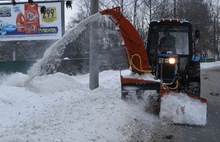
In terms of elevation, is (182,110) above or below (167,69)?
below

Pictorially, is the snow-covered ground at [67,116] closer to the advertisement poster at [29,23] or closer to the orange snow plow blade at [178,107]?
the orange snow plow blade at [178,107]

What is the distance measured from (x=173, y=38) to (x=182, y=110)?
3.02 m

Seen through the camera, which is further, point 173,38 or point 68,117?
point 173,38

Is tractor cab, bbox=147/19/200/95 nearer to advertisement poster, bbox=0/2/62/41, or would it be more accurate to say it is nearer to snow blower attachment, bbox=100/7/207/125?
snow blower attachment, bbox=100/7/207/125

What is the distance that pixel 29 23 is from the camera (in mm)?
24578

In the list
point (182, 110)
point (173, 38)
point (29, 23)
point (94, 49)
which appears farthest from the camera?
point (29, 23)

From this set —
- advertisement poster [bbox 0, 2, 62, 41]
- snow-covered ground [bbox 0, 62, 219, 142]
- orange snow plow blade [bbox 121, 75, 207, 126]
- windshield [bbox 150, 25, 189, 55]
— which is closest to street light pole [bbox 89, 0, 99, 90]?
snow-covered ground [bbox 0, 62, 219, 142]

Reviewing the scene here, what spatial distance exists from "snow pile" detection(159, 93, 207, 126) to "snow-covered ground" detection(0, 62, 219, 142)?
0.36m

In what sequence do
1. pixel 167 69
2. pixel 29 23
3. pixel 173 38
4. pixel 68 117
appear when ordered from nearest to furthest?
pixel 68 117
pixel 167 69
pixel 173 38
pixel 29 23

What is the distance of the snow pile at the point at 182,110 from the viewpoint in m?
7.79

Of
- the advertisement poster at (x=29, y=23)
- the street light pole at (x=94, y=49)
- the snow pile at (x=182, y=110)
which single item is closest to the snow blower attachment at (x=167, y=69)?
the snow pile at (x=182, y=110)

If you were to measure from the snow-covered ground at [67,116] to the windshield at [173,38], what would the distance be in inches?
84.0

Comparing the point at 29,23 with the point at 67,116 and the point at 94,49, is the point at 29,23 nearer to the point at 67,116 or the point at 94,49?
the point at 94,49

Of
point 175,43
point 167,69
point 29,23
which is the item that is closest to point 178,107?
point 167,69
